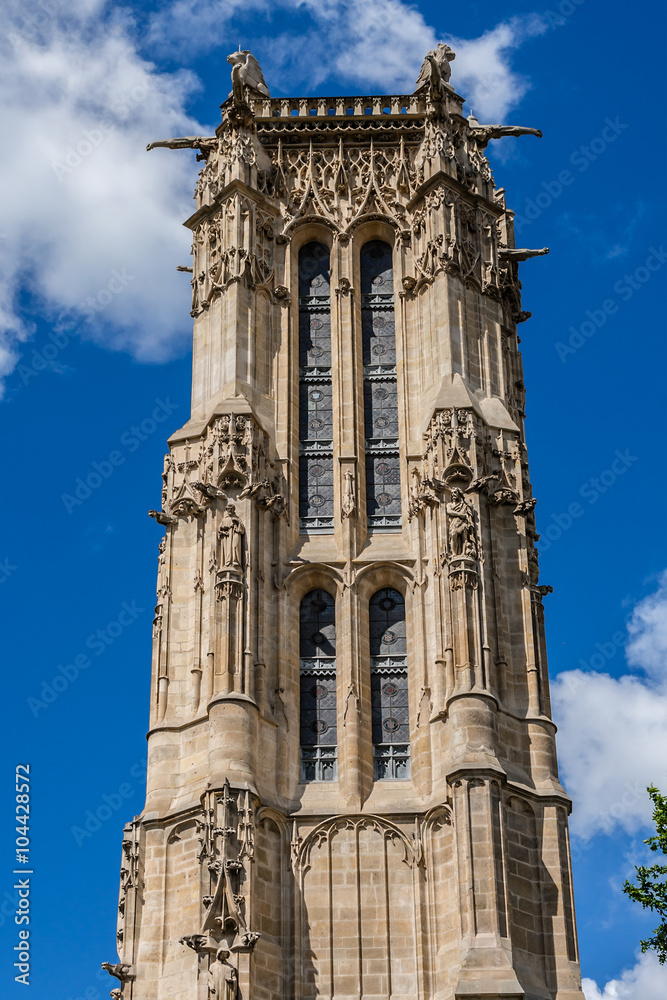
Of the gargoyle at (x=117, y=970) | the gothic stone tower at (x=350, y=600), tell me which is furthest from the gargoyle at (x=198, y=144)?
the gargoyle at (x=117, y=970)

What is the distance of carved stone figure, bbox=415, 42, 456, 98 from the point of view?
4116 centimetres

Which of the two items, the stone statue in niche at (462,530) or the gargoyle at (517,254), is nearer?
the stone statue in niche at (462,530)

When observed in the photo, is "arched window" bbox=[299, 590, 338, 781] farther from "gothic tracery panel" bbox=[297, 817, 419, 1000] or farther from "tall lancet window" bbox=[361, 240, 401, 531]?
"tall lancet window" bbox=[361, 240, 401, 531]

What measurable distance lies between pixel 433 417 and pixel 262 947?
10.8 metres

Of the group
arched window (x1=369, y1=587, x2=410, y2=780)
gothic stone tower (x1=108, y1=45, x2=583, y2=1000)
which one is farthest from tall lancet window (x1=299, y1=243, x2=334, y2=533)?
arched window (x1=369, y1=587, x2=410, y2=780)

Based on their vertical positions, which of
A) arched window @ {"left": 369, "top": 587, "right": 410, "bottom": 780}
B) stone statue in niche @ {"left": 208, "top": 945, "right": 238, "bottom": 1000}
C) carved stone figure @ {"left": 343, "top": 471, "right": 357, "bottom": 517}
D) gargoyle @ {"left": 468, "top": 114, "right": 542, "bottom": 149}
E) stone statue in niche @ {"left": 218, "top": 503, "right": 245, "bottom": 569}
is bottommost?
stone statue in niche @ {"left": 208, "top": 945, "right": 238, "bottom": 1000}

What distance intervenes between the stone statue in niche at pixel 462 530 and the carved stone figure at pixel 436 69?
36.1 ft

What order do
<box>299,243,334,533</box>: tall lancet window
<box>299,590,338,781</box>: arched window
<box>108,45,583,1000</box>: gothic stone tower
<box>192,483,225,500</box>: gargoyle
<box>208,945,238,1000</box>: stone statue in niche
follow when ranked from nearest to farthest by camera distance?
<box>208,945,238,1000</box>: stone statue in niche → <box>108,45,583,1000</box>: gothic stone tower → <box>299,590,338,781</box>: arched window → <box>192,483,225,500</box>: gargoyle → <box>299,243,334,533</box>: tall lancet window

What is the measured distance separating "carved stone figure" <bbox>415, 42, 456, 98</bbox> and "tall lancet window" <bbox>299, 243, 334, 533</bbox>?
439 centimetres

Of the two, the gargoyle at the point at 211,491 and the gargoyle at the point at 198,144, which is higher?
the gargoyle at the point at 198,144

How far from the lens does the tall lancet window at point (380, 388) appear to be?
122ft

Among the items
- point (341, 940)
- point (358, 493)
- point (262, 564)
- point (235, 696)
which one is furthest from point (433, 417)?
point (341, 940)

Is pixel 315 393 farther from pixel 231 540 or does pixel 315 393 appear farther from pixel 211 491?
pixel 231 540

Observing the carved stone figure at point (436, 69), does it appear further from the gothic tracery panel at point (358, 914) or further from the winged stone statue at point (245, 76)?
the gothic tracery panel at point (358, 914)
